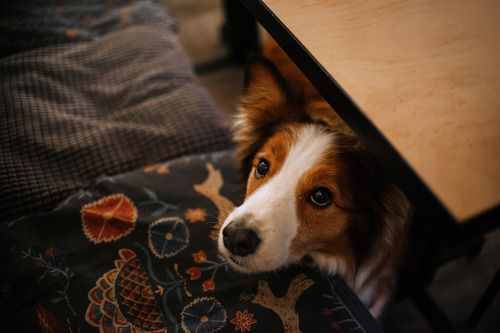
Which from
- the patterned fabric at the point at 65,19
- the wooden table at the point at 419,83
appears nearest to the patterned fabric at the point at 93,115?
the patterned fabric at the point at 65,19

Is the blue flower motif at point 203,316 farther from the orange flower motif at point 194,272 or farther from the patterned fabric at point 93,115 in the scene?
the patterned fabric at point 93,115

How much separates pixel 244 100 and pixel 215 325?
81cm

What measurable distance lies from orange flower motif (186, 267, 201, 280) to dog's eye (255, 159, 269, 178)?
39cm

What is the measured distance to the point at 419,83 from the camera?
2.50 feet

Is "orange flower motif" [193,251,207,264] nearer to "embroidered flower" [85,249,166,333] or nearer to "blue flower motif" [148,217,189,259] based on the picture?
"blue flower motif" [148,217,189,259]

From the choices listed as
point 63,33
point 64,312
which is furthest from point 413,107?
point 63,33

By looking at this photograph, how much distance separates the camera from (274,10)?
96 cm

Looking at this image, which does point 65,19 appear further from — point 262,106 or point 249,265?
point 249,265

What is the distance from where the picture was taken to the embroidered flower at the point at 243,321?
3.33 ft

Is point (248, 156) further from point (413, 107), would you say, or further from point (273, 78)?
point (413, 107)

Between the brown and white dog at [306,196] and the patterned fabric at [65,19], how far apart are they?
132 cm

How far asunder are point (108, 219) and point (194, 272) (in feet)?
1.24

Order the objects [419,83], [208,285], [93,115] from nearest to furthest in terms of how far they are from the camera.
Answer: [419,83]
[208,285]
[93,115]

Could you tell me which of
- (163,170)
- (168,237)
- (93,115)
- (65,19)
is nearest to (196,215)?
(168,237)
